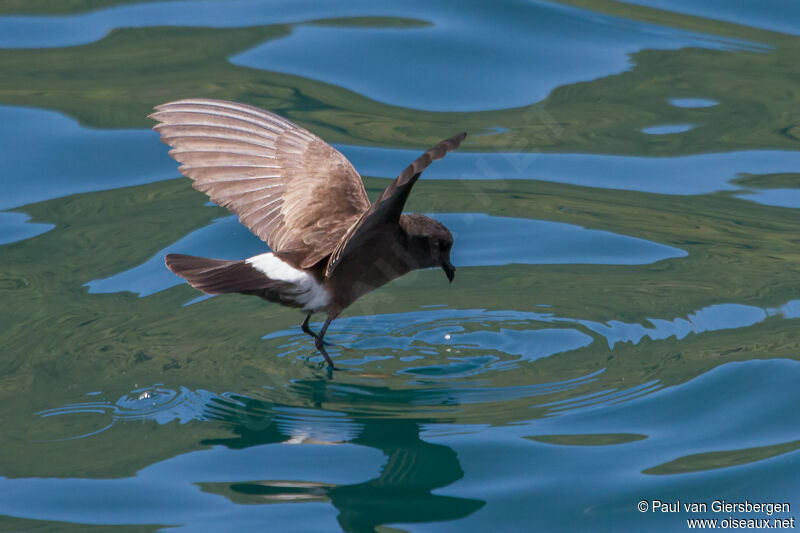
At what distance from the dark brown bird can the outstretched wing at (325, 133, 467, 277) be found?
2cm

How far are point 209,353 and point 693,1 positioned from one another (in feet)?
19.9

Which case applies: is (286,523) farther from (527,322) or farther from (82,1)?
(82,1)

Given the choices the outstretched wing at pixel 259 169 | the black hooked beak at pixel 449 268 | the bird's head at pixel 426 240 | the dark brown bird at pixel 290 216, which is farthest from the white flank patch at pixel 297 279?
the black hooked beak at pixel 449 268

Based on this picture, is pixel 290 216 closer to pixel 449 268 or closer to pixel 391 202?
pixel 449 268

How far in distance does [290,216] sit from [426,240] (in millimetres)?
792

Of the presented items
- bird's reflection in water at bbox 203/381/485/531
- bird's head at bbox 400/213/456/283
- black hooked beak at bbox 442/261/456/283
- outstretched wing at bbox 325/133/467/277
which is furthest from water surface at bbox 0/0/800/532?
outstretched wing at bbox 325/133/467/277

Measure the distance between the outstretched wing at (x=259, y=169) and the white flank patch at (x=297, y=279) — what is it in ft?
1.13

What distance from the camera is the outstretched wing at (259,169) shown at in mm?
5703

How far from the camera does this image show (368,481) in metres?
4.41

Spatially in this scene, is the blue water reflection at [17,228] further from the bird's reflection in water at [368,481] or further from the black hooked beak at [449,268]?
the black hooked beak at [449,268]

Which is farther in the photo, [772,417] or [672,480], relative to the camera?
[772,417]

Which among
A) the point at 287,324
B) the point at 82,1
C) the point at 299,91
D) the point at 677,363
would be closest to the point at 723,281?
the point at 677,363

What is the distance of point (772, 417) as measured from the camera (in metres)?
4.86

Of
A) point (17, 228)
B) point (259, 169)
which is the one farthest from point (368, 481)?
point (17, 228)
